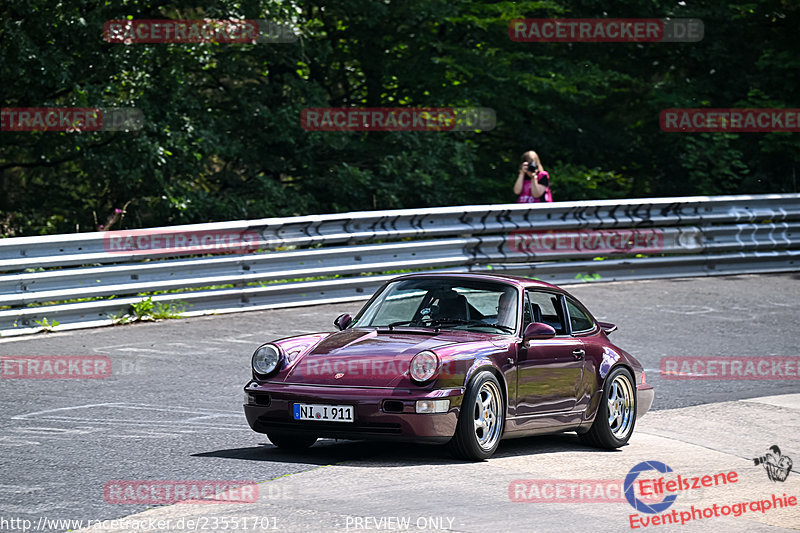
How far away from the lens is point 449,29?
27750mm

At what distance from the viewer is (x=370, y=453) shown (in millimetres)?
8523

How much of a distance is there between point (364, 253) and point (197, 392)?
637 cm

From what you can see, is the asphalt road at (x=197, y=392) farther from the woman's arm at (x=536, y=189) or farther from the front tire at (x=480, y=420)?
the woman's arm at (x=536, y=189)

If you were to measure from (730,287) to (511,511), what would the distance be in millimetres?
12900

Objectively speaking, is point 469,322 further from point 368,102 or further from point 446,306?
point 368,102

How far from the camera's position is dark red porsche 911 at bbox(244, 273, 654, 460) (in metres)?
8.09

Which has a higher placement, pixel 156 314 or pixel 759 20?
pixel 759 20

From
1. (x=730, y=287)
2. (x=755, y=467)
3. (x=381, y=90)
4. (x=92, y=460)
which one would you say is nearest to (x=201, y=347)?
(x=92, y=460)

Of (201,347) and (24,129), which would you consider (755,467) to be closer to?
(201,347)

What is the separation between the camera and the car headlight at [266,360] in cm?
857

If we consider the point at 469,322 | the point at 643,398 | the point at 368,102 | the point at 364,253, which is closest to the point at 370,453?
the point at 469,322

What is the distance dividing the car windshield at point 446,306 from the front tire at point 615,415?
101cm

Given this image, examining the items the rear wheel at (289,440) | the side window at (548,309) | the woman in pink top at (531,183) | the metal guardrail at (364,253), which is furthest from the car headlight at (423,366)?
the woman in pink top at (531,183)

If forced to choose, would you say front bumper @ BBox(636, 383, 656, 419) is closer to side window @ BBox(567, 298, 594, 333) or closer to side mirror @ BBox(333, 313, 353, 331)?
side window @ BBox(567, 298, 594, 333)
